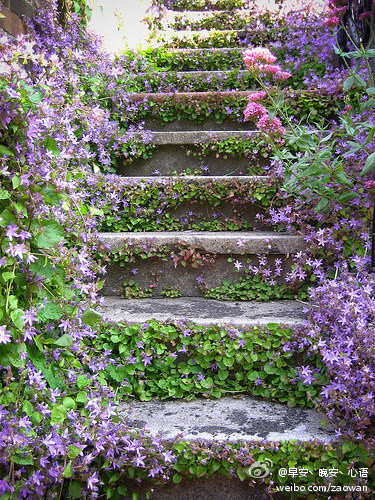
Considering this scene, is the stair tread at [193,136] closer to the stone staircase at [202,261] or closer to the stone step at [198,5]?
the stone staircase at [202,261]

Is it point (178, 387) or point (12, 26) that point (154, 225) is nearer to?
point (178, 387)

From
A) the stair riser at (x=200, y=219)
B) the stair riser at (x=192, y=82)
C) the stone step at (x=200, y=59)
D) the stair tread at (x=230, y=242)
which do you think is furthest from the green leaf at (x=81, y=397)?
the stone step at (x=200, y=59)

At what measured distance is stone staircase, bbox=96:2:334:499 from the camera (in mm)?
1476

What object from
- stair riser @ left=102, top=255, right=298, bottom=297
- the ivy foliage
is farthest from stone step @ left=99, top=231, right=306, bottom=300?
the ivy foliage

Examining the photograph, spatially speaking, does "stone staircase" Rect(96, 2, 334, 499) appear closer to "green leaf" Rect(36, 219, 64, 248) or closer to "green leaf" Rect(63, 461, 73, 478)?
"green leaf" Rect(63, 461, 73, 478)

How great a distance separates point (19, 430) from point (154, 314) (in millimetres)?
785

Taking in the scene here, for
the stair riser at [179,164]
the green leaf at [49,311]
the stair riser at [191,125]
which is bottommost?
the green leaf at [49,311]

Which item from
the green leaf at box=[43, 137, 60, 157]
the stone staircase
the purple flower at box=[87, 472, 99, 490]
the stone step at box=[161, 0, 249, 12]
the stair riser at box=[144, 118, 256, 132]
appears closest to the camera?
the purple flower at box=[87, 472, 99, 490]

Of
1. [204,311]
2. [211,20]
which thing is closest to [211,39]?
[211,20]

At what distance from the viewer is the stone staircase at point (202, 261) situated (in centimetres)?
148

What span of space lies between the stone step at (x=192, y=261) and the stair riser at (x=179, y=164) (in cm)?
69

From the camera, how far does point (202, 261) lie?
82.8 inches

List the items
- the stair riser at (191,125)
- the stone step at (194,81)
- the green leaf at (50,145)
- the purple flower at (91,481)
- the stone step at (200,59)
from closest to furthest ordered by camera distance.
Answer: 1. the purple flower at (91,481)
2. the green leaf at (50,145)
3. the stair riser at (191,125)
4. the stone step at (194,81)
5. the stone step at (200,59)

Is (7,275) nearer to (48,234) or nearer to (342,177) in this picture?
(48,234)
